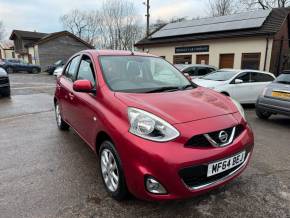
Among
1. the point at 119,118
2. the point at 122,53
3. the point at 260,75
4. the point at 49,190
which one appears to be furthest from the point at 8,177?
the point at 260,75

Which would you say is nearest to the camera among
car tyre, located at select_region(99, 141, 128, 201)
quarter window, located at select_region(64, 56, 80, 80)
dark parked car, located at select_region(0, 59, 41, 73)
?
car tyre, located at select_region(99, 141, 128, 201)

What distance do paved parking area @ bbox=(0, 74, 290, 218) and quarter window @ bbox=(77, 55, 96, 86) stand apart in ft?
3.97

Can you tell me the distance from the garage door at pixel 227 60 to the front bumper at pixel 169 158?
15045 mm

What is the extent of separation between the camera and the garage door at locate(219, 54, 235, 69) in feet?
53.2

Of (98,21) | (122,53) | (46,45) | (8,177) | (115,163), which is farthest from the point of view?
(98,21)

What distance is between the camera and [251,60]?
50.0ft

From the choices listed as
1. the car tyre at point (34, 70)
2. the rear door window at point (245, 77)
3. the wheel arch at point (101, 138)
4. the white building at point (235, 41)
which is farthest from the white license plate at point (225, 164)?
the car tyre at point (34, 70)

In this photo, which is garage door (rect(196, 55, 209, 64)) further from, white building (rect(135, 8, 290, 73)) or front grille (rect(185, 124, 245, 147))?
front grille (rect(185, 124, 245, 147))

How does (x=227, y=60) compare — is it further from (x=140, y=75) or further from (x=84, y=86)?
(x=84, y=86)

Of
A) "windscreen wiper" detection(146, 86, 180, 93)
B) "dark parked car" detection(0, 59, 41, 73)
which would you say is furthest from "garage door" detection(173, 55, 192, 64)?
"dark parked car" detection(0, 59, 41, 73)

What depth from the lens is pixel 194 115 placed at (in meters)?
2.40

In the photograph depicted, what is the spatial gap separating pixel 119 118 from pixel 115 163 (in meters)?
0.47

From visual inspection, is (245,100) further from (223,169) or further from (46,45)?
(46,45)

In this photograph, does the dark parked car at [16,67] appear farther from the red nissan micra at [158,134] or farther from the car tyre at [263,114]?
the red nissan micra at [158,134]
